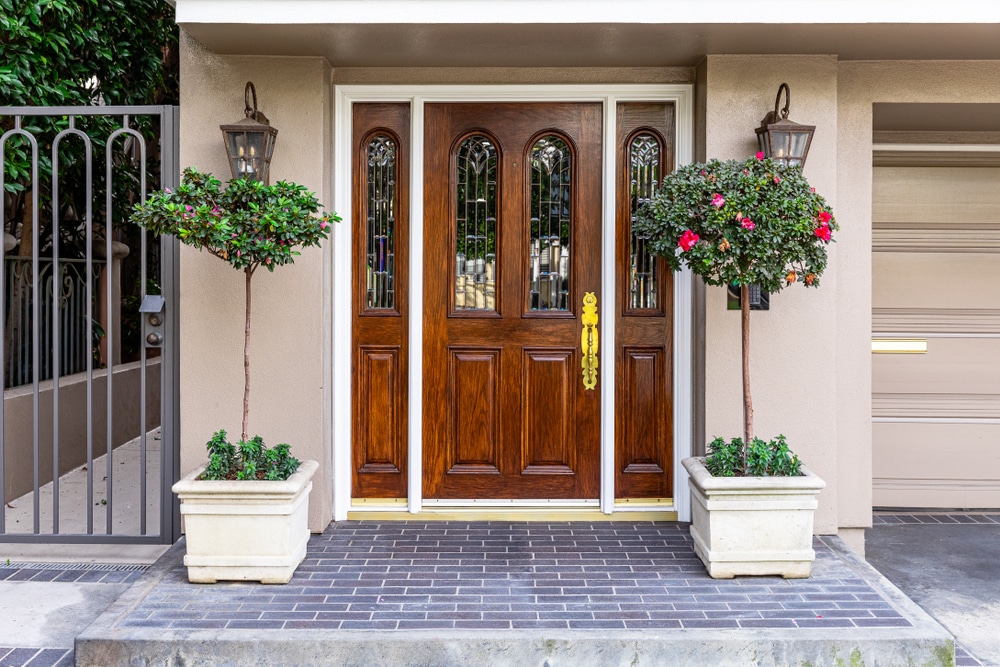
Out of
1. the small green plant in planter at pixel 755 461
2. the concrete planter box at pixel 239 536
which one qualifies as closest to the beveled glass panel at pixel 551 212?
the small green plant in planter at pixel 755 461

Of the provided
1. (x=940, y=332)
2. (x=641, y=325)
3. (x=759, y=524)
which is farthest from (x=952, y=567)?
(x=641, y=325)

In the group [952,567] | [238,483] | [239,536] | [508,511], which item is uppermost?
[238,483]

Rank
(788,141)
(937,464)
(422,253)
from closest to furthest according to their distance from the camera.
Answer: (788,141) → (422,253) → (937,464)

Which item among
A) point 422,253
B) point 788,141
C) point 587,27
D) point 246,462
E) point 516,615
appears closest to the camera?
point 516,615

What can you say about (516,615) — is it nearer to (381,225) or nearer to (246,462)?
(246,462)

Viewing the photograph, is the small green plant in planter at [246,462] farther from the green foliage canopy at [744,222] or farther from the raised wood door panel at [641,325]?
the green foliage canopy at [744,222]

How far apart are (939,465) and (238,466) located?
4.46 meters

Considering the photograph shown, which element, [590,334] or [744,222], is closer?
[744,222]

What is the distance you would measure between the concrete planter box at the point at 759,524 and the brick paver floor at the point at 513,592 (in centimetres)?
7

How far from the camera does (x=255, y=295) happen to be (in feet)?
14.9

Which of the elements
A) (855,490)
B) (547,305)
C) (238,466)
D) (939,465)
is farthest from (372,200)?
(939,465)

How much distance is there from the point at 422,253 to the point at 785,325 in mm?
2074

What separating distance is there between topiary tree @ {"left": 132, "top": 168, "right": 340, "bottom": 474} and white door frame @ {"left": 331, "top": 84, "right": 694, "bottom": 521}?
87 cm

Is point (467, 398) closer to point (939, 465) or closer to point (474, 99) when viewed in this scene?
point (474, 99)
